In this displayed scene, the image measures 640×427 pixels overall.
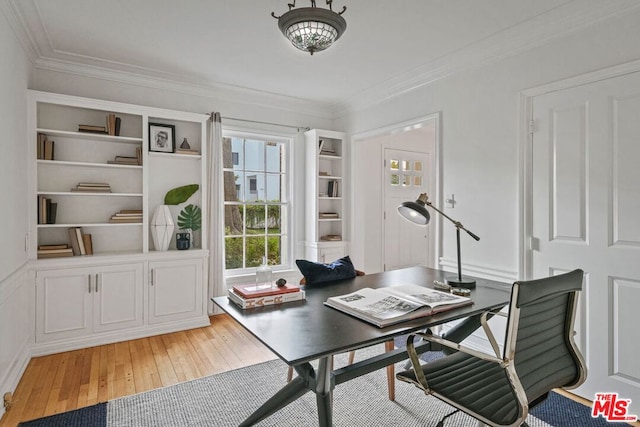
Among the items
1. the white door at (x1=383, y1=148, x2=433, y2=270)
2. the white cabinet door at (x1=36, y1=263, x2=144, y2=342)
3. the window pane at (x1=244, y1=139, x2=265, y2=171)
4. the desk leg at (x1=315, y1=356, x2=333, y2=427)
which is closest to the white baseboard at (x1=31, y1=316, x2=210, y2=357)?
the white cabinet door at (x1=36, y1=263, x2=144, y2=342)

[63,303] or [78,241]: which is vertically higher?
[78,241]

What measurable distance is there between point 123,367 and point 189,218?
1.51m

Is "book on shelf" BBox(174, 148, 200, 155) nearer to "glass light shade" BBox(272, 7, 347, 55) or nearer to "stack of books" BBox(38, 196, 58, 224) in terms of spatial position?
"stack of books" BBox(38, 196, 58, 224)

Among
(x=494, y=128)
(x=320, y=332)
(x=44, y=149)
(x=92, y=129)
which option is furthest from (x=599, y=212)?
(x=44, y=149)

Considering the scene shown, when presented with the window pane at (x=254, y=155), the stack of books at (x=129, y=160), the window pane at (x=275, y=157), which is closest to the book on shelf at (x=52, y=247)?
the stack of books at (x=129, y=160)

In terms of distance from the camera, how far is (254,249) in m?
4.40

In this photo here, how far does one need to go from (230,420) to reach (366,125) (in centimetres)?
332

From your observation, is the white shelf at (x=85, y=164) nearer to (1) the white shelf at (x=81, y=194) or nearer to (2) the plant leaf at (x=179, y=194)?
(1) the white shelf at (x=81, y=194)

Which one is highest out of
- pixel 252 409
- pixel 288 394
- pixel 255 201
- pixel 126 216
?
pixel 255 201

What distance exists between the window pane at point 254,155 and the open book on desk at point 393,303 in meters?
2.90

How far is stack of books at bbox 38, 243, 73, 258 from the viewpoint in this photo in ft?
10.0

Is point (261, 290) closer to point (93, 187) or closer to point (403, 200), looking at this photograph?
point (93, 187)

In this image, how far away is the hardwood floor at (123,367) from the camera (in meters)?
2.33

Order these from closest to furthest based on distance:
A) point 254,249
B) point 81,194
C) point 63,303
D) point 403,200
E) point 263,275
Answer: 1. point 263,275
2. point 63,303
3. point 81,194
4. point 254,249
5. point 403,200
